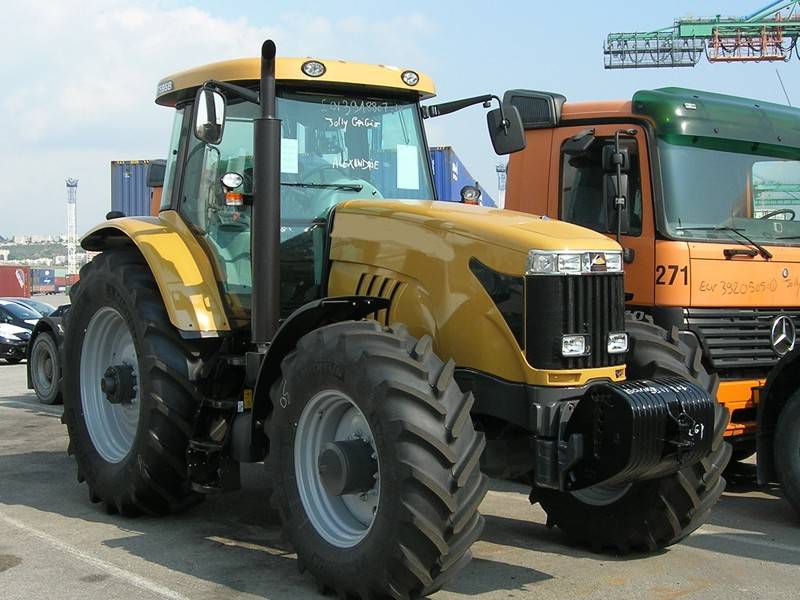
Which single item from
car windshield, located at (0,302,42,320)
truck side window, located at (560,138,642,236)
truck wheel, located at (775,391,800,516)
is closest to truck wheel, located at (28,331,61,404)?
car windshield, located at (0,302,42,320)

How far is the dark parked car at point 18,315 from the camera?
18.8 meters

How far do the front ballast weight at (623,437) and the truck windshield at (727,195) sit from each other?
2972 mm

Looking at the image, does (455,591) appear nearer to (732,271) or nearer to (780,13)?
(732,271)

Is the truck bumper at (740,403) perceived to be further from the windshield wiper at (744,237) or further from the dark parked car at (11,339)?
the dark parked car at (11,339)

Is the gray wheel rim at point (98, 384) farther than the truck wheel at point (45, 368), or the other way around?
the truck wheel at point (45, 368)

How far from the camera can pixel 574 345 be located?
4.62 metres

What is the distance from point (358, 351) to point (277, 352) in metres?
0.81

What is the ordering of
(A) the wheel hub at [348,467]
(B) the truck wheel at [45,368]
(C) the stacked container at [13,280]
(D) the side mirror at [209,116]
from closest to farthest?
(A) the wheel hub at [348,467] < (D) the side mirror at [209,116] < (B) the truck wheel at [45,368] < (C) the stacked container at [13,280]

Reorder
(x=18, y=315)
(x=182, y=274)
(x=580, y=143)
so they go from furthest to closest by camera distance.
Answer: (x=18, y=315) → (x=580, y=143) → (x=182, y=274)

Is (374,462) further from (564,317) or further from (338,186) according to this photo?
(338,186)

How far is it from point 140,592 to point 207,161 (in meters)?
2.63

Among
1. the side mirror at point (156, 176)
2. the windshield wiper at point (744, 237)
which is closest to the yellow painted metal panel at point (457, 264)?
the windshield wiper at point (744, 237)

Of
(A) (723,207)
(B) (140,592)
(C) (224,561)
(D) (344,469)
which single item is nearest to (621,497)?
(D) (344,469)

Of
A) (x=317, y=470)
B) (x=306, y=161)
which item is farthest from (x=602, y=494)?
(x=306, y=161)
